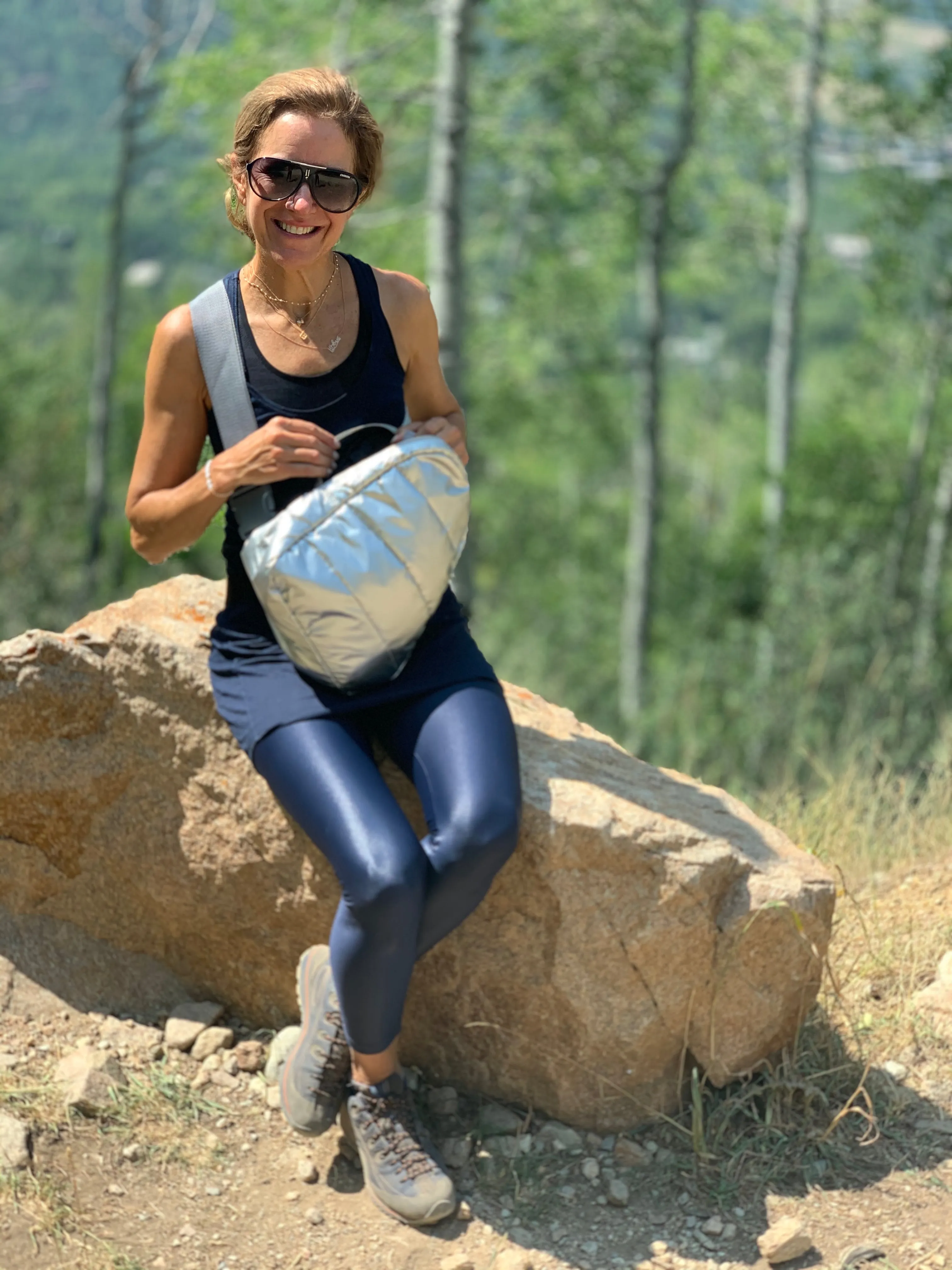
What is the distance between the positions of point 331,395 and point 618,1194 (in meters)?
1.80

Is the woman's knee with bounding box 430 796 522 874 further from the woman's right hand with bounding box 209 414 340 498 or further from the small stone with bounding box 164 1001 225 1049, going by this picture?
the small stone with bounding box 164 1001 225 1049

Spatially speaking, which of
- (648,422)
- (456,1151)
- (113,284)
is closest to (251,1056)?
(456,1151)

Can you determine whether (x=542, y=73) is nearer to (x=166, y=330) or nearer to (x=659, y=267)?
(x=659, y=267)

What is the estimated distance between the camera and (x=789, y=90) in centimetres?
1402

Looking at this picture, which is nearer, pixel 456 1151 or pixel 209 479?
pixel 209 479

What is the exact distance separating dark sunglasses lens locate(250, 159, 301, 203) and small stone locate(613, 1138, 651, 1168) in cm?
215

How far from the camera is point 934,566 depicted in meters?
13.2

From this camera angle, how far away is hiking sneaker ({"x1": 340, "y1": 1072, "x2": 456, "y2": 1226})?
8.35ft

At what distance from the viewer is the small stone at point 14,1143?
2.57 m

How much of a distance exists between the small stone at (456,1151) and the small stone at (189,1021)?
2.12ft

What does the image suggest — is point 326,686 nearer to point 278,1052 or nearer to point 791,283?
point 278,1052

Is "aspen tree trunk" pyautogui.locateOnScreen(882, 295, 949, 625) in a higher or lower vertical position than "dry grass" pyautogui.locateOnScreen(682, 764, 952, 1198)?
lower

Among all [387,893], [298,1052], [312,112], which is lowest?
[298,1052]

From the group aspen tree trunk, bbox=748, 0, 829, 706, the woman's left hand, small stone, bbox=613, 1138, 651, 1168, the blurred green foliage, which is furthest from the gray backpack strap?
aspen tree trunk, bbox=748, 0, 829, 706
